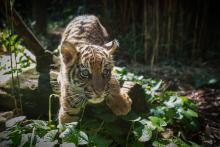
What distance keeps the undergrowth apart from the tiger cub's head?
33 centimetres

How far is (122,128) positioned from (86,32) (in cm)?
120

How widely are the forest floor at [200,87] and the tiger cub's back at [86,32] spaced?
1204 mm

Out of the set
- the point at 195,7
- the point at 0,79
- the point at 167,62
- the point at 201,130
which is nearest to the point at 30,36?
the point at 0,79

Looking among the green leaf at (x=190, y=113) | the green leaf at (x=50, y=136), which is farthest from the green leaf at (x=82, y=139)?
the green leaf at (x=190, y=113)

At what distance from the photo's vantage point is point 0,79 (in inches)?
133

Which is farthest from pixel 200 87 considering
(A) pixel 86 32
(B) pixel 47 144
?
(B) pixel 47 144

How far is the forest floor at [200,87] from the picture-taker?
369 cm

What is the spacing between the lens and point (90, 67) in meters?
2.75

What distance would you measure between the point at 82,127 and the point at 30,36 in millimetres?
1420

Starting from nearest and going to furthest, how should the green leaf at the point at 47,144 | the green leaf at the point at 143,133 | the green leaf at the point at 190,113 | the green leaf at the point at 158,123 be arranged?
the green leaf at the point at 47,144, the green leaf at the point at 143,133, the green leaf at the point at 158,123, the green leaf at the point at 190,113

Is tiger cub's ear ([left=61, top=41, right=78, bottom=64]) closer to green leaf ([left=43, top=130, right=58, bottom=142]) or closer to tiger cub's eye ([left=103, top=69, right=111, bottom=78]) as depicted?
tiger cub's eye ([left=103, top=69, right=111, bottom=78])

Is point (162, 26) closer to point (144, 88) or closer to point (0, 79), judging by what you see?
point (144, 88)

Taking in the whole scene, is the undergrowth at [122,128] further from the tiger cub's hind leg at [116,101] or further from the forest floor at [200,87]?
the forest floor at [200,87]

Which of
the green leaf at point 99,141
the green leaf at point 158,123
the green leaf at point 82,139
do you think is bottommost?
the green leaf at point 99,141
